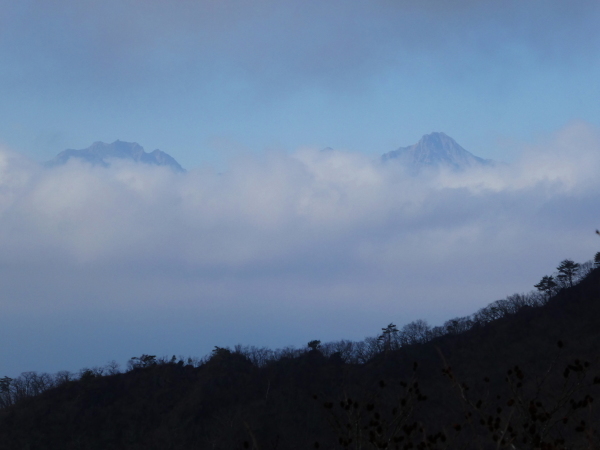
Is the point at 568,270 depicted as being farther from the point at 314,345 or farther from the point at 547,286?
the point at 314,345

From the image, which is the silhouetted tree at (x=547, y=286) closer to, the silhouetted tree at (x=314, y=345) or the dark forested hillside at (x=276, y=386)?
the dark forested hillside at (x=276, y=386)

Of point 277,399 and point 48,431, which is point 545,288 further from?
point 48,431

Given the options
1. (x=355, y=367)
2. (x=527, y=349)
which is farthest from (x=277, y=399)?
(x=527, y=349)

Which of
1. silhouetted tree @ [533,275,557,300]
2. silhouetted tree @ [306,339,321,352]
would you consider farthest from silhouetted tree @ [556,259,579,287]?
silhouetted tree @ [306,339,321,352]

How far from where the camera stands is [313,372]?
80.8 m

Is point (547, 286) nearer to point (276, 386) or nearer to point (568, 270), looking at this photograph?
point (568, 270)

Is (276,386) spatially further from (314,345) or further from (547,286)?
(547,286)

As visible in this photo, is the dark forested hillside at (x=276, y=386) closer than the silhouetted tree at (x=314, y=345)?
Yes

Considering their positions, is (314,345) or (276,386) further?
(314,345)

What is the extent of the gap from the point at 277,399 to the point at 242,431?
8540 mm

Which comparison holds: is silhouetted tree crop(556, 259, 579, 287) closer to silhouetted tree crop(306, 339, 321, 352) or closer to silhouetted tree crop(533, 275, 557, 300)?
silhouetted tree crop(533, 275, 557, 300)

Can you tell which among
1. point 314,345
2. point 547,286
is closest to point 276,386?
point 314,345

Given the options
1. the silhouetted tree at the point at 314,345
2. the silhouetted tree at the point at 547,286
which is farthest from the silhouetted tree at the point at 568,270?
the silhouetted tree at the point at 314,345

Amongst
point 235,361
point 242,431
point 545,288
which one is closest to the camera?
point 242,431
